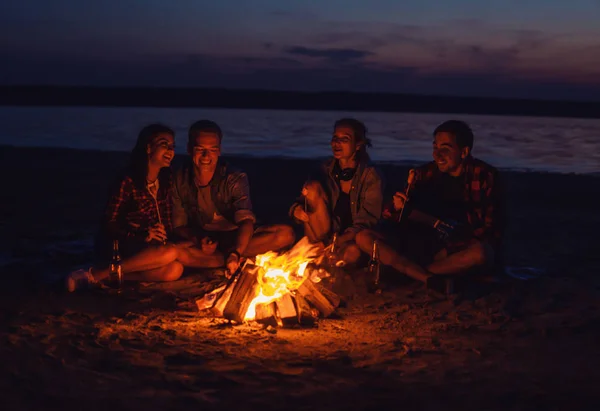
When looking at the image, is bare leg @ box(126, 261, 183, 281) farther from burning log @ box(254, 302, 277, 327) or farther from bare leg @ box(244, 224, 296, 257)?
burning log @ box(254, 302, 277, 327)

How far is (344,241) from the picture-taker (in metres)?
7.17

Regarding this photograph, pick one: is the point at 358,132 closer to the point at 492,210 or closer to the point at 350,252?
the point at 350,252

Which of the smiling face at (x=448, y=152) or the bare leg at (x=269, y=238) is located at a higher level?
the smiling face at (x=448, y=152)

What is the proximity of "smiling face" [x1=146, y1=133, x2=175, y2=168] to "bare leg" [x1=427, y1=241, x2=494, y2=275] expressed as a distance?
105 inches

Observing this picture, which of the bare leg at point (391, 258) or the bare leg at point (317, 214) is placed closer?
the bare leg at point (391, 258)

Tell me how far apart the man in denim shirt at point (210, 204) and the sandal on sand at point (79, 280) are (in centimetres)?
90

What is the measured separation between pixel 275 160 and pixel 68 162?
4.69 metres

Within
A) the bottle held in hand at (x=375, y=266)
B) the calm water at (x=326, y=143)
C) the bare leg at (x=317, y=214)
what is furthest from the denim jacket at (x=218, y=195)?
the calm water at (x=326, y=143)

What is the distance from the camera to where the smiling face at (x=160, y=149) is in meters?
6.70

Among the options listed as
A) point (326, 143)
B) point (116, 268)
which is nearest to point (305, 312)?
point (116, 268)

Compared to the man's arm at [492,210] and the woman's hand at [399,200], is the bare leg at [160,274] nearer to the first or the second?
the woman's hand at [399,200]

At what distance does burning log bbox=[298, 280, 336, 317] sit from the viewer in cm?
598

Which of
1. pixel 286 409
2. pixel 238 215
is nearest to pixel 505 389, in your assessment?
pixel 286 409

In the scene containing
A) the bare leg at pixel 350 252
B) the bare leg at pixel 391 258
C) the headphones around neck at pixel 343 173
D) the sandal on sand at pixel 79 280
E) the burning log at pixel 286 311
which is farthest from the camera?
the headphones around neck at pixel 343 173
